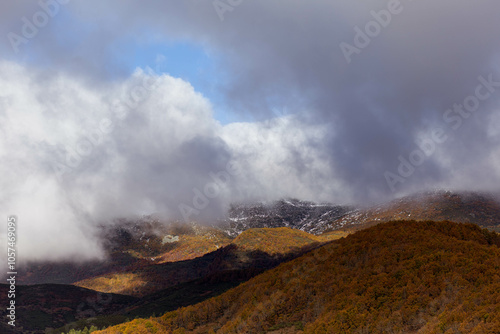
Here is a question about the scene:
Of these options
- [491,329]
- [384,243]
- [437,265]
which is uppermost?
[384,243]

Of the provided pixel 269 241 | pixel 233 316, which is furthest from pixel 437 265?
pixel 269 241

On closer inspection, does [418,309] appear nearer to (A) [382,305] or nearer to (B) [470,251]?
(A) [382,305]

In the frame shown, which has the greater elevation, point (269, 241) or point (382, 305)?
point (269, 241)

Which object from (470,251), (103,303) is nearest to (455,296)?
(470,251)

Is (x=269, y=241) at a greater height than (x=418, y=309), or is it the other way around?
(x=269, y=241)

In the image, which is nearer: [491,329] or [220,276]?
[491,329]

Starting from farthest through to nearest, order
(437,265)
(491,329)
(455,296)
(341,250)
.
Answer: (341,250)
(437,265)
(455,296)
(491,329)

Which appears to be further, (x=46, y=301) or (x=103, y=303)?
(x=103, y=303)

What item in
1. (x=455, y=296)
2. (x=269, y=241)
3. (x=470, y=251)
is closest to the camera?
(x=455, y=296)

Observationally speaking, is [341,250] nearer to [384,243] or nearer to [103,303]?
[384,243]
